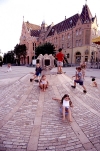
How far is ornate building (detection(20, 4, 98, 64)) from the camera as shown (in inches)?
1679

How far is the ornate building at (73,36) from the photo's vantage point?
4266cm

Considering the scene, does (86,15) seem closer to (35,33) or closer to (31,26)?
(35,33)

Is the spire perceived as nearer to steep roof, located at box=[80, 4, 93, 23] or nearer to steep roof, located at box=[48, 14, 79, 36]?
steep roof, located at box=[80, 4, 93, 23]

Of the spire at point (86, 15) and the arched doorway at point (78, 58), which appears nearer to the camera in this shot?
the spire at point (86, 15)

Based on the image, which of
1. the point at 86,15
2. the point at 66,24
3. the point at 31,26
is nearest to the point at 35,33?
the point at 31,26

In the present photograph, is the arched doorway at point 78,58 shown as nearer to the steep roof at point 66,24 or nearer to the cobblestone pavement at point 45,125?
the steep roof at point 66,24

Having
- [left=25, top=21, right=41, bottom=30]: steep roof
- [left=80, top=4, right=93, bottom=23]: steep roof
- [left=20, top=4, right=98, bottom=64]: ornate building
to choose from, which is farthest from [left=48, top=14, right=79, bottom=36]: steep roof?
[left=25, top=21, right=41, bottom=30]: steep roof

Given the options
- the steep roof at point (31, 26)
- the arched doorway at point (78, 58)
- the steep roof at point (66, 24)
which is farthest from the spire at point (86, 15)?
the steep roof at point (31, 26)

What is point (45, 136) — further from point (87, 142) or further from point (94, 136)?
point (94, 136)

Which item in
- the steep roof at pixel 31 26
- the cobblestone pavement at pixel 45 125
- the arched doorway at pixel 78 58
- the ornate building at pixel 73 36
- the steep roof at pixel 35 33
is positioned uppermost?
the steep roof at pixel 31 26

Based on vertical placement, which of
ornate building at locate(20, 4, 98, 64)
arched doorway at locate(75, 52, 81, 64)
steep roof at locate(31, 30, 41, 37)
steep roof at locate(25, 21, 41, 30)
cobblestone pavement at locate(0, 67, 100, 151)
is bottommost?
cobblestone pavement at locate(0, 67, 100, 151)

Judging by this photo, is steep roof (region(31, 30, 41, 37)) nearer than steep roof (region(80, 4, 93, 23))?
No

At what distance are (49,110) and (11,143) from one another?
221 centimetres

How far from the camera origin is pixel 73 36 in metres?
47.9
